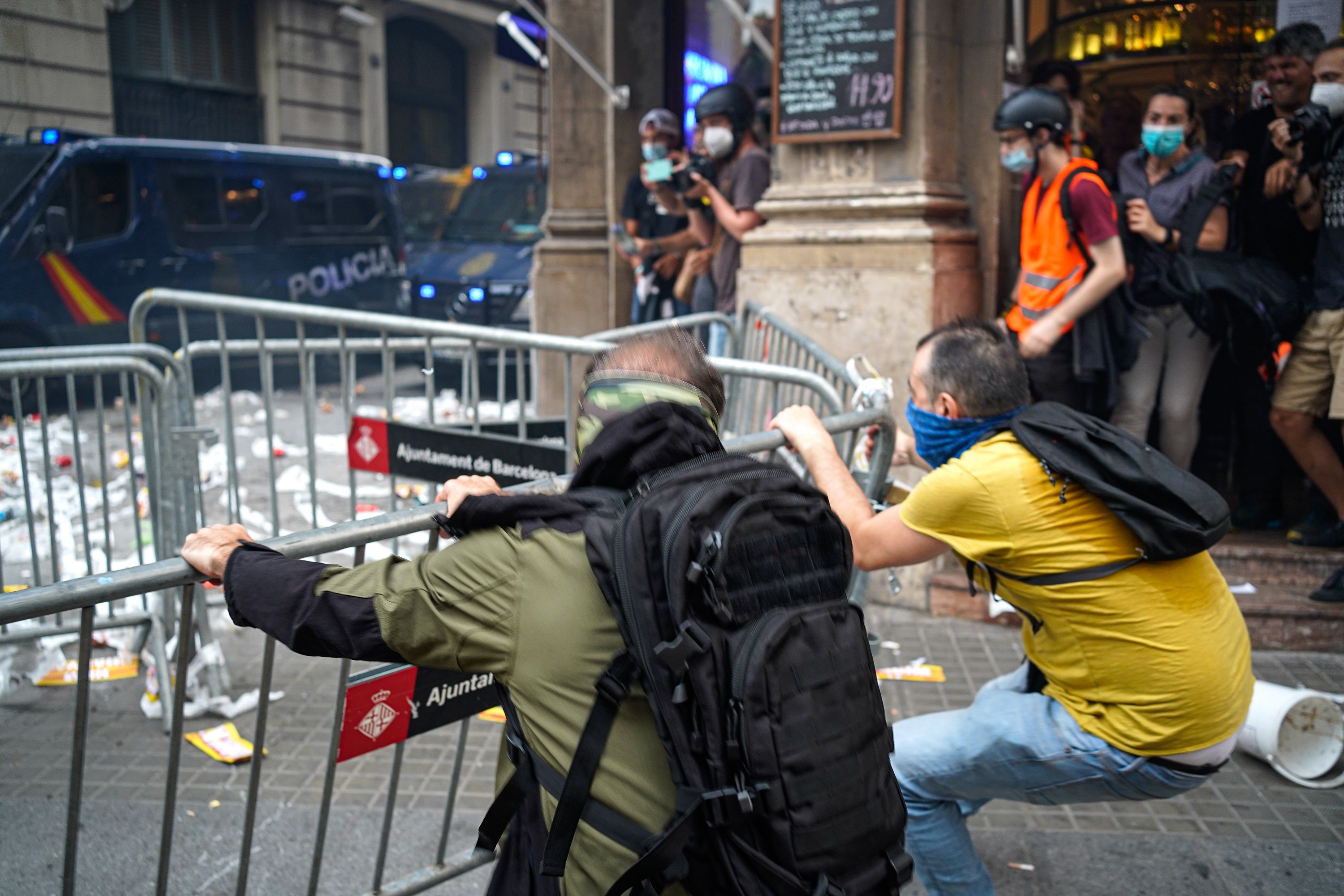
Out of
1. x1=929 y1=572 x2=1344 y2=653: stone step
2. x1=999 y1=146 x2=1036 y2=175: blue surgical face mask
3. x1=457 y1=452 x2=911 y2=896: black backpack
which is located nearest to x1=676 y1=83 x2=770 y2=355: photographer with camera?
x1=999 y1=146 x2=1036 y2=175: blue surgical face mask

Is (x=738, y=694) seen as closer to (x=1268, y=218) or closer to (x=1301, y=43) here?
(x=1268, y=218)

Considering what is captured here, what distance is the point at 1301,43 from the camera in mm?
5344

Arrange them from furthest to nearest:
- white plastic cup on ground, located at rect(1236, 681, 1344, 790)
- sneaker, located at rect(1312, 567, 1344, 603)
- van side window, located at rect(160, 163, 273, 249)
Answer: van side window, located at rect(160, 163, 273, 249), sneaker, located at rect(1312, 567, 1344, 603), white plastic cup on ground, located at rect(1236, 681, 1344, 790)

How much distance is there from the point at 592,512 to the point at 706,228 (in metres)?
5.81

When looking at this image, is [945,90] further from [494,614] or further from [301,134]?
[301,134]

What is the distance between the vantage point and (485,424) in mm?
4559

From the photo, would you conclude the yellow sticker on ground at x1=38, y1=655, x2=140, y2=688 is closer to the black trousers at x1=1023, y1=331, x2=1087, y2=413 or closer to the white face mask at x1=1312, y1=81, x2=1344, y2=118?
the black trousers at x1=1023, y1=331, x2=1087, y2=413

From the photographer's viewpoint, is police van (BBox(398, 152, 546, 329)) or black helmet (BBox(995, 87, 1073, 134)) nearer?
black helmet (BBox(995, 87, 1073, 134))

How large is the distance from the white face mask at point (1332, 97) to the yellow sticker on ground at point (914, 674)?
9.50 ft

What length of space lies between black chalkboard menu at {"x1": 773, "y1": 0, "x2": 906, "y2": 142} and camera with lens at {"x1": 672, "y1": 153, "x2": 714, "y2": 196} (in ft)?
2.64

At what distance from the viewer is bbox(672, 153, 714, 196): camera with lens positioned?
7016mm

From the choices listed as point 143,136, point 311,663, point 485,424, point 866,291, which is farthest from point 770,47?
point 143,136

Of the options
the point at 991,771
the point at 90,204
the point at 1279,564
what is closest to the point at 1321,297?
the point at 1279,564

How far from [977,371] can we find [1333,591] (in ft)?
10.9
